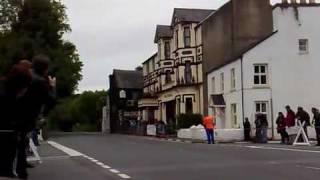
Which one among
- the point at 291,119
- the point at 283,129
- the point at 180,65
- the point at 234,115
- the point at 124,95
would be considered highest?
the point at 180,65

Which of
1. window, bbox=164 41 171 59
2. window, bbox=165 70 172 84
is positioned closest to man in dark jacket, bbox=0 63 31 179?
window, bbox=165 70 172 84

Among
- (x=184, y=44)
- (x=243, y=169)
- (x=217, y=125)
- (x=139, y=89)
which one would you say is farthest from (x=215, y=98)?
(x=139, y=89)

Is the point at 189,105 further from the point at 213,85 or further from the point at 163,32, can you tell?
the point at 163,32

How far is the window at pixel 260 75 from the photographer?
48.2 metres

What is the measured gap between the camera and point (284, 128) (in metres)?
34.0

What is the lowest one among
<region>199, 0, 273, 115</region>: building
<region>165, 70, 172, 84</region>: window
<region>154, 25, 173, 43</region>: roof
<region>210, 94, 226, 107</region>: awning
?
<region>210, 94, 226, 107</region>: awning

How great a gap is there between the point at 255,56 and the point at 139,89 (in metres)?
59.5

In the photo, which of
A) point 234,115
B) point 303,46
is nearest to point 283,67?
point 303,46

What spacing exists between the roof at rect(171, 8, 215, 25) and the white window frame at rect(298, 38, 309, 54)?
1975cm

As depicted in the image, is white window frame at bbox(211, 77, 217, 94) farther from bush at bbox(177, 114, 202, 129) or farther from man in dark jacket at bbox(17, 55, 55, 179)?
man in dark jacket at bbox(17, 55, 55, 179)

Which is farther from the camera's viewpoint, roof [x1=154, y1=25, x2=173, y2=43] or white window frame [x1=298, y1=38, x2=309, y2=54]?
roof [x1=154, y1=25, x2=173, y2=43]

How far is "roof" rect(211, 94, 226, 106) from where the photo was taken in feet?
172

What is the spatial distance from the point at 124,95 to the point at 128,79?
633 centimetres

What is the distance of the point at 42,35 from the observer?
226 ft
